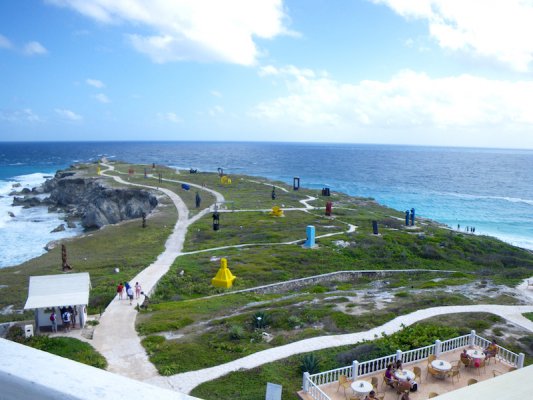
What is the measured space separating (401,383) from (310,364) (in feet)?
13.1

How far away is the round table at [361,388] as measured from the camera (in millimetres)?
14945

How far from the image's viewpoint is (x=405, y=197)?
11350cm

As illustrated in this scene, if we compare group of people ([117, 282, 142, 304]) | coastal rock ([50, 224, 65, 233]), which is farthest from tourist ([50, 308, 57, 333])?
coastal rock ([50, 224, 65, 233])

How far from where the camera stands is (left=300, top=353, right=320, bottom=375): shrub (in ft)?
59.6

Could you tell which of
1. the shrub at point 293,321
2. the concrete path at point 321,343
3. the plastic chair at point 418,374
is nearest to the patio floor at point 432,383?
the plastic chair at point 418,374

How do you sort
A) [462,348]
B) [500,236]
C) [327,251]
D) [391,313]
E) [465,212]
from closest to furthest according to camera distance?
[462,348] → [391,313] → [327,251] → [500,236] → [465,212]

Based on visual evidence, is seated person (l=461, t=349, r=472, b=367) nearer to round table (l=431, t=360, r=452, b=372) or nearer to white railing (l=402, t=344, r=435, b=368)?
round table (l=431, t=360, r=452, b=372)

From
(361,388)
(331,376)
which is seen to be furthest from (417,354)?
(361,388)

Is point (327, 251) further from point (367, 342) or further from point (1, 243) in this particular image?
point (1, 243)

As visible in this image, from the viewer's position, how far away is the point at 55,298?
23484mm

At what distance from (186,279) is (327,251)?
47.7 feet

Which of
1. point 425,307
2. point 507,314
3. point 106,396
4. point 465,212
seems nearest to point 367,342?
point 425,307

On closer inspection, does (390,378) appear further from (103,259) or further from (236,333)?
(103,259)

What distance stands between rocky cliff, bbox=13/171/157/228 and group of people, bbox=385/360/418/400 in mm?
57180
